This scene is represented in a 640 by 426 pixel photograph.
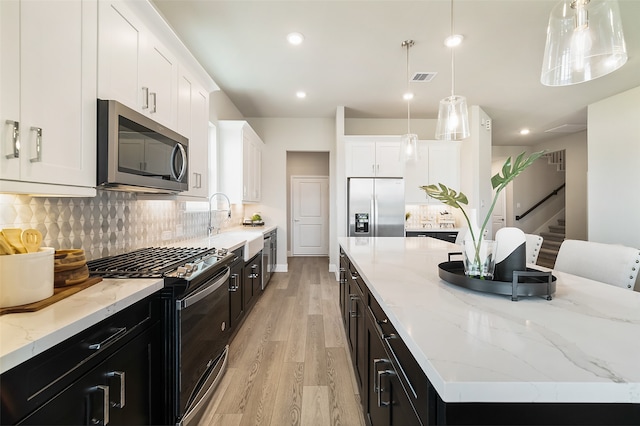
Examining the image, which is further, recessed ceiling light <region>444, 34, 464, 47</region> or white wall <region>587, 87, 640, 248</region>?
white wall <region>587, 87, 640, 248</region>

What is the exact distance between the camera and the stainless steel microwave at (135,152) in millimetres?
1385

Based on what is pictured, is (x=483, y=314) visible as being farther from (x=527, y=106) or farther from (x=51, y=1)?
(x=527, y=106)

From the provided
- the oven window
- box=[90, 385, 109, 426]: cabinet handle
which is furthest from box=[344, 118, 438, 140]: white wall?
box=[90, 385, 109, 426]: cabinet handle

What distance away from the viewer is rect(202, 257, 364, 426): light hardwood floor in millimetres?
1764

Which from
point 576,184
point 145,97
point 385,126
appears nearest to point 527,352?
point 145,97

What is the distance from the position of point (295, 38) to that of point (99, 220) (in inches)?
94.3

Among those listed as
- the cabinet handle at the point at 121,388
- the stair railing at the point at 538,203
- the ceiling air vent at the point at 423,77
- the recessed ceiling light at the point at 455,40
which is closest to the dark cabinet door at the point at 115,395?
the cabinet handle at the point at 121,388

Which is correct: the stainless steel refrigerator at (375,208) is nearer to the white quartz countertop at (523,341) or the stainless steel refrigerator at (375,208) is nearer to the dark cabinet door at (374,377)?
the dark cabinet door at (374,377)

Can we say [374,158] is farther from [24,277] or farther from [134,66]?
[24,277]

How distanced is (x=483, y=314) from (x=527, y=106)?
17.7 ft

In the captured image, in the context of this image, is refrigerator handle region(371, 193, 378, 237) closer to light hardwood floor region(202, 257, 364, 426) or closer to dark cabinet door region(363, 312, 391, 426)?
light hardwood floor region(202, 257, 364, 426)

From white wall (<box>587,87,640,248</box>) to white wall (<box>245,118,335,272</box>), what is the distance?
433 centimetres

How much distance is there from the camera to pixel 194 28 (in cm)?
274

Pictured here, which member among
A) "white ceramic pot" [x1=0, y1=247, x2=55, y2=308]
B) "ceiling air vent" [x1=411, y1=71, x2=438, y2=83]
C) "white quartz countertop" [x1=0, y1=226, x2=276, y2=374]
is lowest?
"white quartz countertop" [x1=0, y1=226, x2=276, y2=374]
